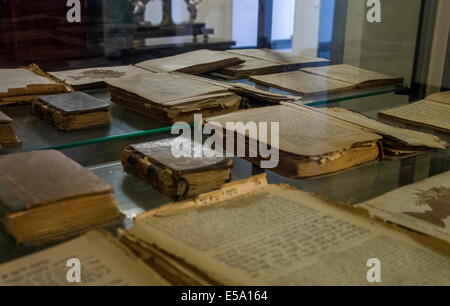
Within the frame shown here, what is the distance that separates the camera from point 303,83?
1706 millimetres

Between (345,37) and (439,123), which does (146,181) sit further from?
(345,37)

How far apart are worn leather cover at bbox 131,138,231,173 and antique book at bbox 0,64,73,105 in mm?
477

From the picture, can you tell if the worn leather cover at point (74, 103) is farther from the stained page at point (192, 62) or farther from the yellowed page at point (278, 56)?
the yellowed page at point (278, 56)

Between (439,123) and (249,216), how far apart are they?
83cm

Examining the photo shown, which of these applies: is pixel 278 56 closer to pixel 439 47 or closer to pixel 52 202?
pixel 439 47

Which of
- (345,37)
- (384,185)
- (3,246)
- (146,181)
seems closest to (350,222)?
(384,185)

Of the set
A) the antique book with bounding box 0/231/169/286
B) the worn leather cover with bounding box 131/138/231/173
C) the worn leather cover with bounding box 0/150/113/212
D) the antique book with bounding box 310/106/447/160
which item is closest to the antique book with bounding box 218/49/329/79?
the antique book with bounding box 310/106/447/160

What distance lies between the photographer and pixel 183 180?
955 millimetres

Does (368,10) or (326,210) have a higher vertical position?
(368,10)

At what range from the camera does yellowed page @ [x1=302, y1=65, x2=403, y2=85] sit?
179cm

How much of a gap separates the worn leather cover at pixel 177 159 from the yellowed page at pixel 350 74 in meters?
0.85

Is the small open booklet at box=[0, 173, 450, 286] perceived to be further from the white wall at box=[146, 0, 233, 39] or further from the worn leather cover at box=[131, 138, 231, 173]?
the white wall at box=[146, 0, 233, 39]

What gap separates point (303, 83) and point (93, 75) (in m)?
0.63

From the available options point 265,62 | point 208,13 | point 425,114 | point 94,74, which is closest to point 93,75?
point 94,74
